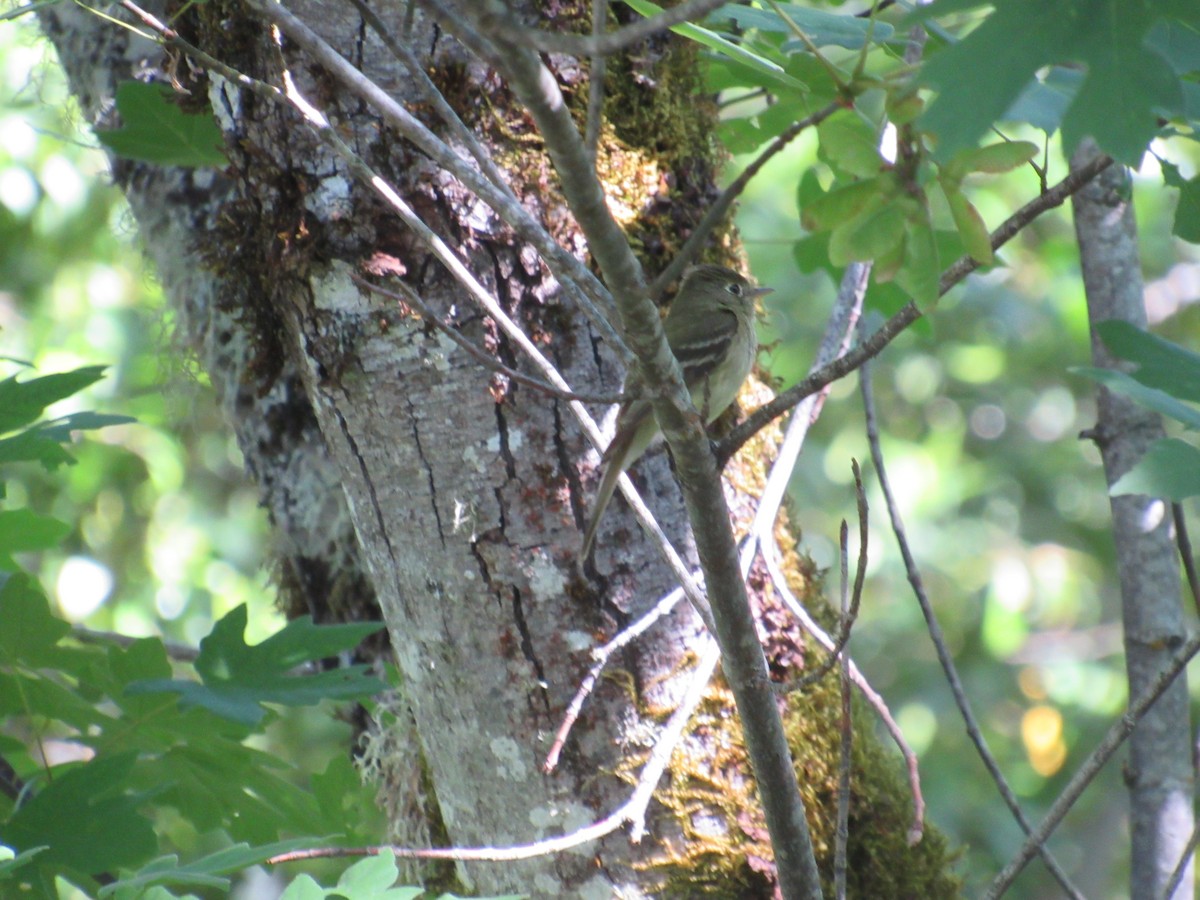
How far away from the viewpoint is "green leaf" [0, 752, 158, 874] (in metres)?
2.32

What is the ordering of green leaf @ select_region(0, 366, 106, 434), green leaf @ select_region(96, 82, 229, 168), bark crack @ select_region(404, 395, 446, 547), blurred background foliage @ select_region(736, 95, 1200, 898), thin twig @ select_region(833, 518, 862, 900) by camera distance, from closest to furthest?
thin twig @ select_region(833, 518, 862, 900) → bark crack @ select_region(404, 395, 446, 547) → green leaf @ select_region(0, 366, 106, 434) → green leaf @ select_region(96, 82, 229, 168) → blurred background foliage @ select_region(736, 95, 1200, 898)

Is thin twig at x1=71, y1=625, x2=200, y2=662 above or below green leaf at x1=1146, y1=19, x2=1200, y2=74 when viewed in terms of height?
below

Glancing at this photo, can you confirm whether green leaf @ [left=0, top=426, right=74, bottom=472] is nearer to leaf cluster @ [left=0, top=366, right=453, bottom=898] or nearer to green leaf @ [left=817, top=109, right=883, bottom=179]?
leaf cluster @ [left=0, top=366, right=453, bottom=898]

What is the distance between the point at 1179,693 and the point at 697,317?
1692 millimetres

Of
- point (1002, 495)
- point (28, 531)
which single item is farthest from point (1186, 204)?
point (1002, 495)

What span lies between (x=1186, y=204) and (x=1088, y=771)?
104 centimetres

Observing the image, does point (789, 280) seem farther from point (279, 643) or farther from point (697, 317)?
point (279, 643)

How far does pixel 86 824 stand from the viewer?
2.34 m

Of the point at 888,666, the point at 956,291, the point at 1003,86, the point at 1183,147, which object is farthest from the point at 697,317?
the point at 888,666

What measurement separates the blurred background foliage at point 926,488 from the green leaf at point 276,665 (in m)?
4.75

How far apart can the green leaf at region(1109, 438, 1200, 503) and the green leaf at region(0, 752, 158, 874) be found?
1.94 m

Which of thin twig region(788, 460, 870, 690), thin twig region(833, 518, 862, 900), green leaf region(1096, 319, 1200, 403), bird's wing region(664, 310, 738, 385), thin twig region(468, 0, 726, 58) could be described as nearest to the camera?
thin twig region(468, 0, 726, 58)

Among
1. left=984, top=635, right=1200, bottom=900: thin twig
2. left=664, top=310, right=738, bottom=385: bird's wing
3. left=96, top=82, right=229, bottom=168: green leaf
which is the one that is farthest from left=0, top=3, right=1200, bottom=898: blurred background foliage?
left=984, top=635, right=1200, bottom=900: thin twig

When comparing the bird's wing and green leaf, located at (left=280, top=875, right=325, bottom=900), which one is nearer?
green leaf, located at (left=280, top=875, right=325, bottom=900)
